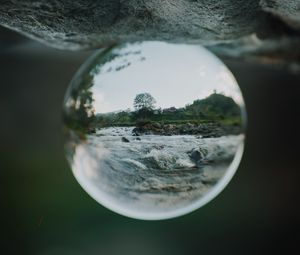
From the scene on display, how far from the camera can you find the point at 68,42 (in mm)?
891

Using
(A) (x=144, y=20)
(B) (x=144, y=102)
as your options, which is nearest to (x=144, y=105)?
(B) (x=144, y=102)

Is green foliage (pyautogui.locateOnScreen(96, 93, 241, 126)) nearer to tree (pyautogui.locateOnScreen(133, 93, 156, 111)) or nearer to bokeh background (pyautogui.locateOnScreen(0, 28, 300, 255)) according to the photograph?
tree (pyautogui.locateOnScreen(133, 93, 156, 111))

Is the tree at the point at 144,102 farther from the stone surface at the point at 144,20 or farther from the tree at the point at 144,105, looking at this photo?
the stone surface at the point at 144,20

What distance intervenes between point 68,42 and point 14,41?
49cm

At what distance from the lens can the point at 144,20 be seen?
76 cm

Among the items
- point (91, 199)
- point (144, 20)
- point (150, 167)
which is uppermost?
point (144, 20)

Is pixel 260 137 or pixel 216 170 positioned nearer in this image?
pixel 216 170

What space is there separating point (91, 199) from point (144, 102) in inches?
78.8

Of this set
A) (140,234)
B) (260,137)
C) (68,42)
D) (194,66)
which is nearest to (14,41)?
(68,42)

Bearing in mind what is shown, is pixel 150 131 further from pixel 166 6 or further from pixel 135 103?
pixel 166 6

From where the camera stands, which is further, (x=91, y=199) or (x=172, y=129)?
(x=91, y=199)

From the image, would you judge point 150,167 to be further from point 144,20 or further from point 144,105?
point 144,20

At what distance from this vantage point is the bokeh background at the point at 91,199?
2.57 m

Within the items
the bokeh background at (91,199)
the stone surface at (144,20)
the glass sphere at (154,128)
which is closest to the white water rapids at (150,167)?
the glass sphere at (154,128)
